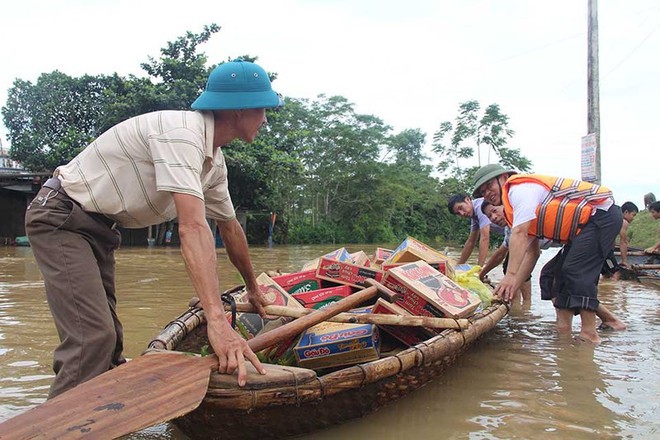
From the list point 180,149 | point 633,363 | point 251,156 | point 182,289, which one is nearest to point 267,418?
point 180,149

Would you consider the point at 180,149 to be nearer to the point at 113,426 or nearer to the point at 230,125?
the point at 230,125

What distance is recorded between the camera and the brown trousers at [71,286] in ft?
6.64

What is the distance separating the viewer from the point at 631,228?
→ 16.4 m

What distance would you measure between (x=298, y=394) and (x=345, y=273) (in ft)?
5.03

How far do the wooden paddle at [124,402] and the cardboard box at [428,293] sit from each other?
149cm

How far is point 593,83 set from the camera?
780cm

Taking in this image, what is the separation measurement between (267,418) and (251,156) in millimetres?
15499

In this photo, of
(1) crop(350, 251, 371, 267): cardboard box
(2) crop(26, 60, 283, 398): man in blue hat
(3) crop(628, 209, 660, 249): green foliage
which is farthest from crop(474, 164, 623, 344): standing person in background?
(3) crop(628, 209, 660, 249): green foliage

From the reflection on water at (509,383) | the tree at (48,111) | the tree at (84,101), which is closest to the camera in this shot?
the reflection on water at (509,383)

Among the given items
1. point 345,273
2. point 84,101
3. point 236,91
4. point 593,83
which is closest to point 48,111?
point 84,101

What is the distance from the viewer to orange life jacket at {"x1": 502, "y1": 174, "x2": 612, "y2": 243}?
3900mm

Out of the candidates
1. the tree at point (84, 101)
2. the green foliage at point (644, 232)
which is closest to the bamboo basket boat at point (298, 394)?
the green foliage at point (644, 232)

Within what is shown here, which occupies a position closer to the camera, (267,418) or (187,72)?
(267,418)

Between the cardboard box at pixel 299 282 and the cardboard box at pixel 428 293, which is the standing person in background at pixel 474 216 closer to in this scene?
the cardboard box at pixel 428 293
